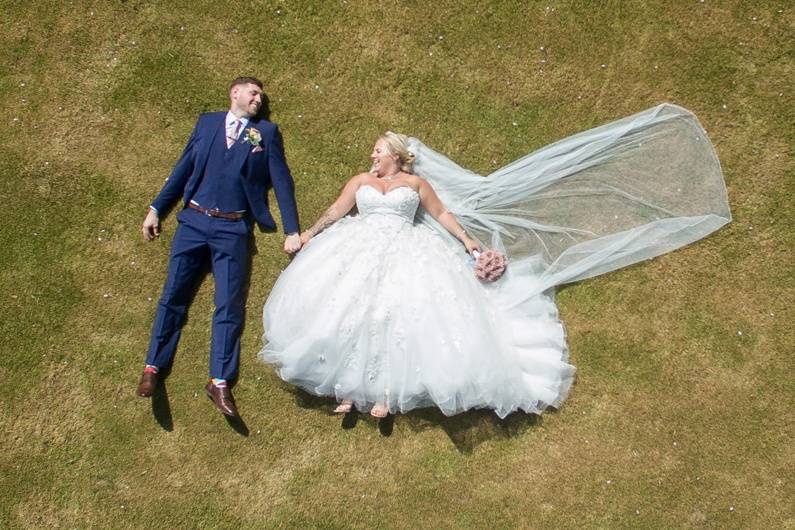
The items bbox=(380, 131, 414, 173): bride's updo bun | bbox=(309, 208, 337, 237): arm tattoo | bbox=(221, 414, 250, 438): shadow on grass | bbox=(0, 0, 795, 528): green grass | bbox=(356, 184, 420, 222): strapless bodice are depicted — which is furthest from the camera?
bbox=(221, 414, 250, 438): shadow on grass

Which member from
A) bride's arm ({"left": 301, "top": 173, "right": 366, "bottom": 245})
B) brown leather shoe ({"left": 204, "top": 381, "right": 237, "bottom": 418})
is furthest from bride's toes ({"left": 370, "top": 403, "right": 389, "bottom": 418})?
bride's arm ({"left": 301, "top": 173, "right": 366, "bottom": 245})

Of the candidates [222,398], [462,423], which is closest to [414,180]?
[462,423]

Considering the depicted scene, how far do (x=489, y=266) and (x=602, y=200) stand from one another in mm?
1258

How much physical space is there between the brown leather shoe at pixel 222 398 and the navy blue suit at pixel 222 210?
122 millimetres

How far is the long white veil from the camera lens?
5.09 meters

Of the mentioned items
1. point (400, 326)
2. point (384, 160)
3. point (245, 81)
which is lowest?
point (400, 326)

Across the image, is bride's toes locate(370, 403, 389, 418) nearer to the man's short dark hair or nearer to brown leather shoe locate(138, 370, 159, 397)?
brown leather shoe locate(138, 370, 159, 397)

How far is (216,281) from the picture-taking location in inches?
205

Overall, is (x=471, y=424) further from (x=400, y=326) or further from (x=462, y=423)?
(x=400, y=326)

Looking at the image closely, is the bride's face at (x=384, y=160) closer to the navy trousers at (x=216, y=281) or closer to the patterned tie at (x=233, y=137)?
the patterned tie at (x=233, y=137)

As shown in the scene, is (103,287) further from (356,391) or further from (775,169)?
(775,169)

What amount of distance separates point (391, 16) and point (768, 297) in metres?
4.54

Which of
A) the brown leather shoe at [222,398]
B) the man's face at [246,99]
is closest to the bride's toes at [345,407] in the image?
the brown leather shoe at [222,398]

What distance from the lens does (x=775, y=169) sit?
5.25 metres
